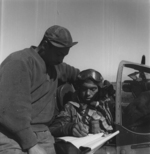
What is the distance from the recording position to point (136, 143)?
3150 millimetres

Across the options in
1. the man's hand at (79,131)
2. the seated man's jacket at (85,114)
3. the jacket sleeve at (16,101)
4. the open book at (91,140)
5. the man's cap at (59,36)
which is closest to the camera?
the jacket sleeve at (16,101)

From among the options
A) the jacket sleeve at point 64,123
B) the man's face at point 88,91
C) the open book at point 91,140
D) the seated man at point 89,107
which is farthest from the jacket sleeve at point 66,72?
the open book at point 91,140

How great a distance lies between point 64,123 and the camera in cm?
302

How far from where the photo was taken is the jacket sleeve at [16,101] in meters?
2.08

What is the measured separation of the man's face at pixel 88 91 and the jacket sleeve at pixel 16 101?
1.17 m

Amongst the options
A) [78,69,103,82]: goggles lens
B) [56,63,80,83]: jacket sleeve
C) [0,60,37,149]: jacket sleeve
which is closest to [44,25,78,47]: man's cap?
[0,60,37,149]: jacket sleeve

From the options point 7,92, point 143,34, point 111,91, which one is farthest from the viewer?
point 143,34

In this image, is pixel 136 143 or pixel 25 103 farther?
pixel 136 143

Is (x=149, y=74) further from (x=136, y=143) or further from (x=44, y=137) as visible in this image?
(x=44, y=137)

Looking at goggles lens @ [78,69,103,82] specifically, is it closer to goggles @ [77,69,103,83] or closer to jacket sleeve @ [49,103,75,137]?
goggles @ [77,69,103,83]

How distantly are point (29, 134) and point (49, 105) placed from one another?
1.57ft

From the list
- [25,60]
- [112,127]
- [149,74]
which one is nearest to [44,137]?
[25,60]

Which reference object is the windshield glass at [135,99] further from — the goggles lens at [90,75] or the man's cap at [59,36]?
the man's cap at [59,36]

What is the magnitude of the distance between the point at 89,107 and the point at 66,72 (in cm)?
53
